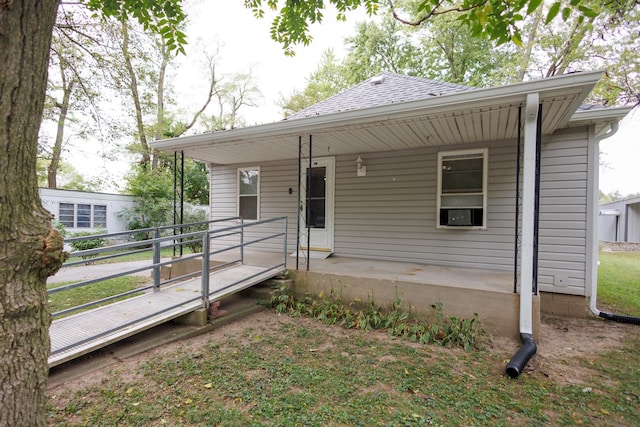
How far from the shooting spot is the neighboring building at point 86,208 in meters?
11.0

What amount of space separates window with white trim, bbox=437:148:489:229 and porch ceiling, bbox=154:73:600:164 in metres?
0.29

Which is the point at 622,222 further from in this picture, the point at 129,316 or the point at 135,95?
the point at 135,95

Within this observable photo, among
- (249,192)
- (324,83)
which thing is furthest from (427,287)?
(324,83)

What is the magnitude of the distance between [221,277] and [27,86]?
143 inches

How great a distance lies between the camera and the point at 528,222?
3244 mm

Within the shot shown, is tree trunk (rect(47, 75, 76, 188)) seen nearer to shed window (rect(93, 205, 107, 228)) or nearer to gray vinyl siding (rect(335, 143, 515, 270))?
shed window (rect(93, 205, 107, 228))

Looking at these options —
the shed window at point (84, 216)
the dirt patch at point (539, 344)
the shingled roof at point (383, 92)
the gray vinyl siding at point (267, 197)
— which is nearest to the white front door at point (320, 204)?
the gray vinyl siding at point (267, 197)

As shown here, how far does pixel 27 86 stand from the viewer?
1109mm

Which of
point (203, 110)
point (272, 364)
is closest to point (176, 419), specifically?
point (272, 364)

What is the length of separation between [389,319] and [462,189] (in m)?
2.63

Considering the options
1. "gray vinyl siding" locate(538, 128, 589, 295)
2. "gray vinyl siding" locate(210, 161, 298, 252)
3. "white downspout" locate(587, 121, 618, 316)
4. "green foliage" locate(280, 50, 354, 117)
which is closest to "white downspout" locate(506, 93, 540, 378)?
"gray vinyl siding" locate(538, 128, 589, 295)

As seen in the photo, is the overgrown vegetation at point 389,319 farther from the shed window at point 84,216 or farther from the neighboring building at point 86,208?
the shed window at point 84,216

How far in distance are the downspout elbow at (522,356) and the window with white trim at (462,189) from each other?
207 cm

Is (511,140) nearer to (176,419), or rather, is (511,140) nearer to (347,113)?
(347,113)
